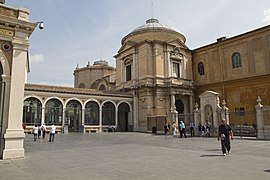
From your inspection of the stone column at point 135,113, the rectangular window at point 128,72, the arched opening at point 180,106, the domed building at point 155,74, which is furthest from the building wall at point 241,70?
the rectangular window at point 128,72

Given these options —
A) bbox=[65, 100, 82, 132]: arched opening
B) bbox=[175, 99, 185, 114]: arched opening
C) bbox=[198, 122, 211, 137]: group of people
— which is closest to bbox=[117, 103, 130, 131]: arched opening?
bbox=[65, 100, 82, 132]: arched opening

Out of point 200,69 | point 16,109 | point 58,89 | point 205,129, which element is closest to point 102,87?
point 58,89

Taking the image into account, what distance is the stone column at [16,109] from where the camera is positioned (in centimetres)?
959

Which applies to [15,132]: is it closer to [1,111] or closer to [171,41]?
[1,111]

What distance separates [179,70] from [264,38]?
11698 mm

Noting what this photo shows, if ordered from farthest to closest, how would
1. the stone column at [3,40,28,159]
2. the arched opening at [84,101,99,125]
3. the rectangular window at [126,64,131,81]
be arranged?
the rectangular window at [126,64,131,81] < the arched opening at [84,101,99,125] < the stone column at [3,40,28,159]

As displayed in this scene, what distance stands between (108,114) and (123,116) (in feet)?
9.94

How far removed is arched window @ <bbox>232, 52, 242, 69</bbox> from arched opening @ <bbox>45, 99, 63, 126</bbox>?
22.9 meters

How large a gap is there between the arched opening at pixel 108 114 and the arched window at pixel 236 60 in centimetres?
1731

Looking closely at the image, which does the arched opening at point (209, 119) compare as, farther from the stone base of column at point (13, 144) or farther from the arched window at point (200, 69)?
the stone base of column at point (13, 144)

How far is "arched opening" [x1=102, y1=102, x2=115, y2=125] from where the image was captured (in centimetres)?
3225

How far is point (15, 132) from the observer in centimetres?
981

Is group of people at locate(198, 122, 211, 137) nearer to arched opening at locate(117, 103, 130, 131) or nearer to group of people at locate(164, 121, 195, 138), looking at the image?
group of people at locate(164, 121, 195, 138)

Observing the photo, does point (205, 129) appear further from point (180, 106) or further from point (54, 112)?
point (54, 112)
